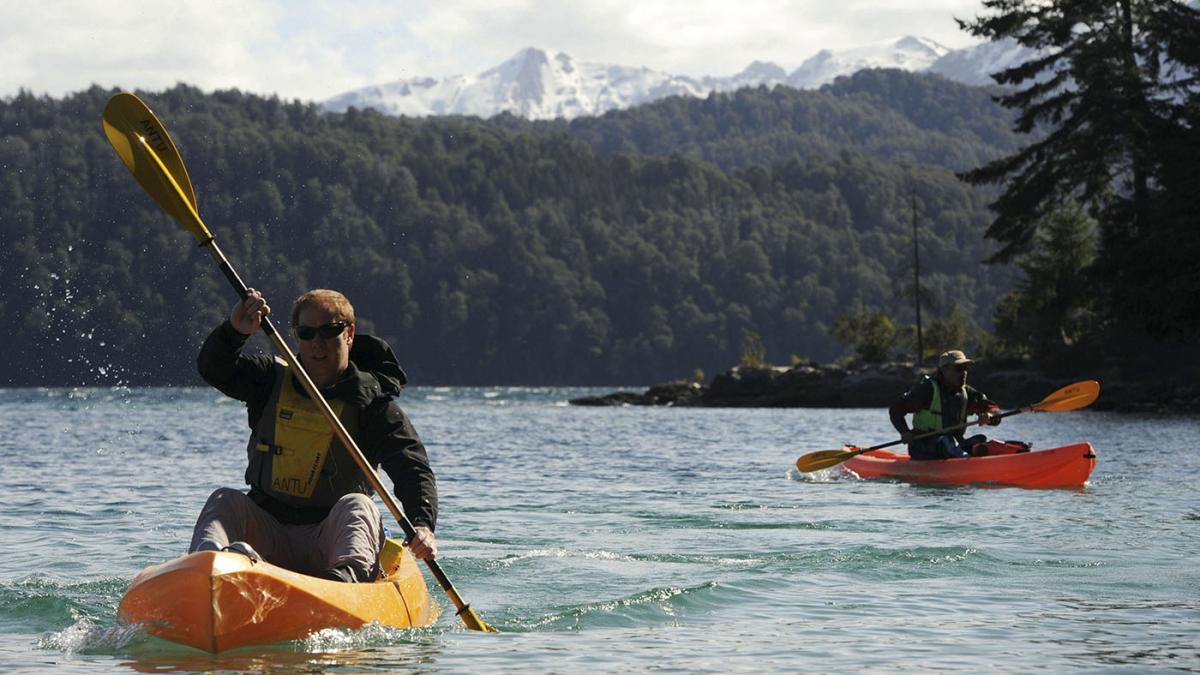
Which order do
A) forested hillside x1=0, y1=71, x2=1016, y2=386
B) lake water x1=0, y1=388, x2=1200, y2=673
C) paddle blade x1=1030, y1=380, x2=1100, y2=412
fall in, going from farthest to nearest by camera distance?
forested hillside x1=0, y1=71, x2=1016, y2=386 → paddle blade x1=1030, y1=380, x2=1100, y2=412 → lake water x1=0, y1=388, x2=1200, y2=673

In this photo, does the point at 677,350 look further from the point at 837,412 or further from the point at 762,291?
the point at 837,412

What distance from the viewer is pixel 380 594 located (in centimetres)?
671

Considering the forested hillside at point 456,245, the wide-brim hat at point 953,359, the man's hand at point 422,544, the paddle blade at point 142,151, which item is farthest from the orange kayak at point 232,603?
the forested hillside at point 456,245

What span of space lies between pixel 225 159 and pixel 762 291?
51.3 meters

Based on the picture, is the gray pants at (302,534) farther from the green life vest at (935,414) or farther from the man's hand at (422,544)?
the green life vest at (935,414)

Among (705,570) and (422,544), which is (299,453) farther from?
(705,570)

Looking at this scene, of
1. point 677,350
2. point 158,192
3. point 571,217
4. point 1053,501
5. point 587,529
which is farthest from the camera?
point 571,217

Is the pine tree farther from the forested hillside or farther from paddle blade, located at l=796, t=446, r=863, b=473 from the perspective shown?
the forested hillside

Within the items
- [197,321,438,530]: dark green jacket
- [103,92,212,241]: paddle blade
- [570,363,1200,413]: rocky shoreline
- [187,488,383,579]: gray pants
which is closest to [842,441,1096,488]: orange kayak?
[197,321,438,530]: dark green jacket

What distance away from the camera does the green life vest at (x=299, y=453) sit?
655cm

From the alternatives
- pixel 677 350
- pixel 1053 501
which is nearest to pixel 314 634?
pixel 1053 501

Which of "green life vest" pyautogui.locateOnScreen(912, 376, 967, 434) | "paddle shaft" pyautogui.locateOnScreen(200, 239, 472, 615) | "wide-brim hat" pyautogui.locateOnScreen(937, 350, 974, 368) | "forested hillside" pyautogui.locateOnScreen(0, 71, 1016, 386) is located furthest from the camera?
"forested hillside" pyautogui.locateOnScreen(0, 71, 1016, 386)

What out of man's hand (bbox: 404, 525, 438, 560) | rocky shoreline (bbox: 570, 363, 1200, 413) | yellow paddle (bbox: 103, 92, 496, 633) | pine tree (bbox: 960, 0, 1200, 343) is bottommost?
rocky shoreline (bbox: 570, 363, 1200, 413)

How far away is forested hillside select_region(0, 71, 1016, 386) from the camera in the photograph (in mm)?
104312
